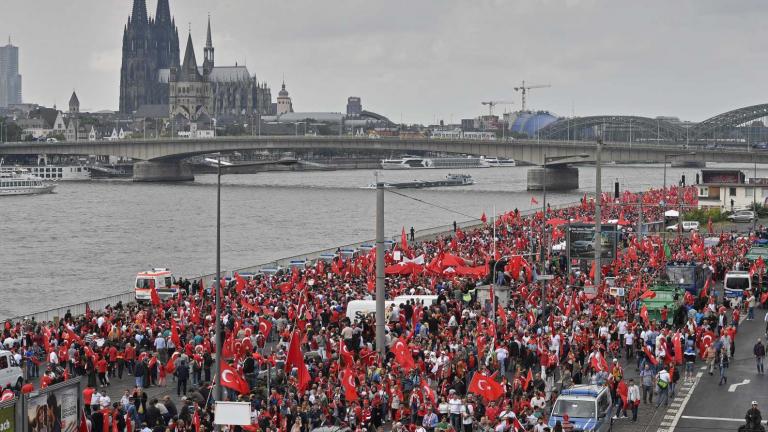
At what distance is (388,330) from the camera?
28.5 meters

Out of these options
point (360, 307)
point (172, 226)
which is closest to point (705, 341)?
point (360, 307)

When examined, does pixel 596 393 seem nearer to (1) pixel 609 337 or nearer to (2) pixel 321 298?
(1) pixel 609 337

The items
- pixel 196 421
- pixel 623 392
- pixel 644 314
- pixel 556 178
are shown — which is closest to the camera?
pixel 196 421

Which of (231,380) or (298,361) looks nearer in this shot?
(231,380)

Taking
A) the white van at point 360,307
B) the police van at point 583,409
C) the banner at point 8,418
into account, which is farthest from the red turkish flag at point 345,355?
the banner at point 8,418

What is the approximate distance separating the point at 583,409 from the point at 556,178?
10404 centimetres

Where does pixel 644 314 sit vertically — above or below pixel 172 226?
above

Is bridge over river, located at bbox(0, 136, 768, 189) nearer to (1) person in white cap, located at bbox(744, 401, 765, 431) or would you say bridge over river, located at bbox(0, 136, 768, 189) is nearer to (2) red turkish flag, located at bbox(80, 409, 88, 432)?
(1) person in white cap, located at bbox(744, 401, 765, 431)

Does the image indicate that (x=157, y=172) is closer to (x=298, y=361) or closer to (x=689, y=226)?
(x=689, y=226)

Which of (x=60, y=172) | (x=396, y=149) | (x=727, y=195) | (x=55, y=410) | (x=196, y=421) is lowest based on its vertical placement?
(x=60, y=172)

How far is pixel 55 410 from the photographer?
18000 millimetres

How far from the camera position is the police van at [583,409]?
20.2 m

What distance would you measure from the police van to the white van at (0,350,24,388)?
10.6 m

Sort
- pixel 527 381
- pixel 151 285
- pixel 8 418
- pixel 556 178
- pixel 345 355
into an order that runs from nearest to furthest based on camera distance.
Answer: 1. pixel 8 418
2. pixel 527 381
3. pixel 345 355
4. pixel 151 285
5. pixel 556 178
